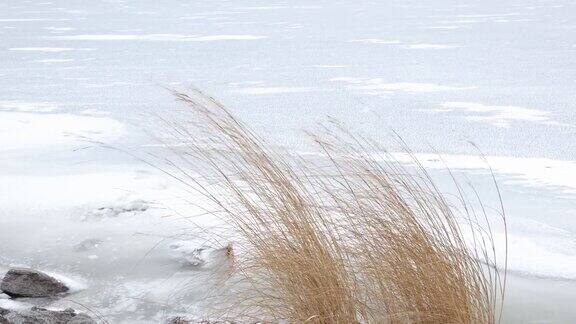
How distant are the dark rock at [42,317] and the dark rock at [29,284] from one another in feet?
1.18

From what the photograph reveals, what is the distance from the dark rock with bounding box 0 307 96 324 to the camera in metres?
3.54

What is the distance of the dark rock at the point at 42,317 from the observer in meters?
3.54

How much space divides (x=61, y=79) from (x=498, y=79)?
5040 mm

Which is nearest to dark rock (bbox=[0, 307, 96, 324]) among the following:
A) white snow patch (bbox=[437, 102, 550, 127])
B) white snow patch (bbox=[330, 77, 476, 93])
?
white snow patch (bbox=[437, 102, 550, 127])

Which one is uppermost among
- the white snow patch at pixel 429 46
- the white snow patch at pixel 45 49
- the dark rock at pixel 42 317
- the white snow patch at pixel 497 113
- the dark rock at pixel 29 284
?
the white snow patch at pixel 45 49

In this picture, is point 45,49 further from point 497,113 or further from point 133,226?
point 133,226

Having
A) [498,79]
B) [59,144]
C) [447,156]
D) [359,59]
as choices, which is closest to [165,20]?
[359,59]

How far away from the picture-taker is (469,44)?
13.9m

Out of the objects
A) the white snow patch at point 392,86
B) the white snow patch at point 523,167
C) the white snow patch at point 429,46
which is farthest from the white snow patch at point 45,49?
the white snow patch at point 523,167

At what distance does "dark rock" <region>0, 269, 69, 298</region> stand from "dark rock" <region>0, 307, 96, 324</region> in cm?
36

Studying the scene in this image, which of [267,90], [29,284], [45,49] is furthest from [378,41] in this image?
[29,284]

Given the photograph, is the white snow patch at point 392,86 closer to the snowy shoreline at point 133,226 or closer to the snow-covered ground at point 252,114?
the snow-covered ground at point 252,114

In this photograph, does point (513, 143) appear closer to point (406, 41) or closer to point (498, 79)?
point (498, 79)

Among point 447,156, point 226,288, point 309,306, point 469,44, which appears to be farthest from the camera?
point 469,44
